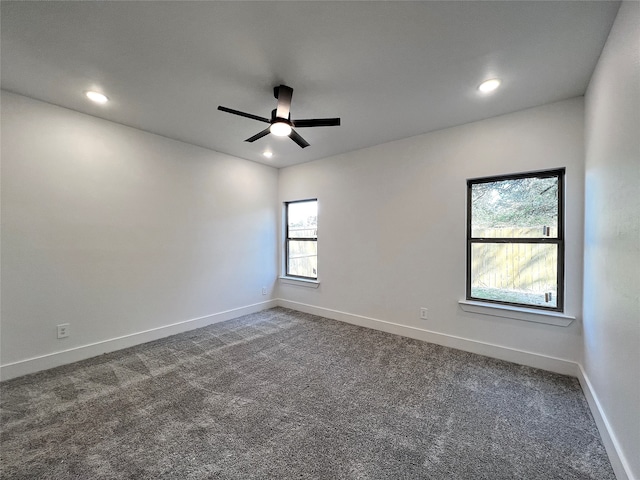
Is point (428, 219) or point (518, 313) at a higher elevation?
point (428, 219)

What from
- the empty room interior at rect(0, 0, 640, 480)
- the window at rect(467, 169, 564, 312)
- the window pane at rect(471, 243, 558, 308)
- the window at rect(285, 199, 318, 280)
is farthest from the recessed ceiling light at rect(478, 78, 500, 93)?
the window at rect(285, 199, 318, 280)

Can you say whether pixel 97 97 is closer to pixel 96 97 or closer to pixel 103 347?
pixel 96 97

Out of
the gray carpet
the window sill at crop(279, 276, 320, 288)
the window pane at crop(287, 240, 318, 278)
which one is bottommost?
the gray carpet

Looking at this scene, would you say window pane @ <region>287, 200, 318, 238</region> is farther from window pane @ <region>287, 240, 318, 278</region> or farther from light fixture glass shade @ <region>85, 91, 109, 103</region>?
light fixture glass shade @ <region>85, 91, 109, 103</region>

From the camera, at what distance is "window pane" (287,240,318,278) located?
4536mm

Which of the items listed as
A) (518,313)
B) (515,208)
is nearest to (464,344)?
(518,313)

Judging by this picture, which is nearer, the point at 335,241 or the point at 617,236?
the point at 617,236

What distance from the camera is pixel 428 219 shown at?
3.25m

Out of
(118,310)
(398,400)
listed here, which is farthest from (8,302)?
(398,400)

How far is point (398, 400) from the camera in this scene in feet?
6.86

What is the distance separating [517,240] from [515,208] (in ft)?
1.13

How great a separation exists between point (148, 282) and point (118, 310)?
1.39 ft

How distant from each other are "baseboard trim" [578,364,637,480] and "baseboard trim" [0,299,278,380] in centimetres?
407

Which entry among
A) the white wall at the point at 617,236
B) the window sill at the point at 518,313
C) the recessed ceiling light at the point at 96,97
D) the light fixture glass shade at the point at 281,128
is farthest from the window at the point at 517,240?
the recessed ceiling light at the point at 96,97
